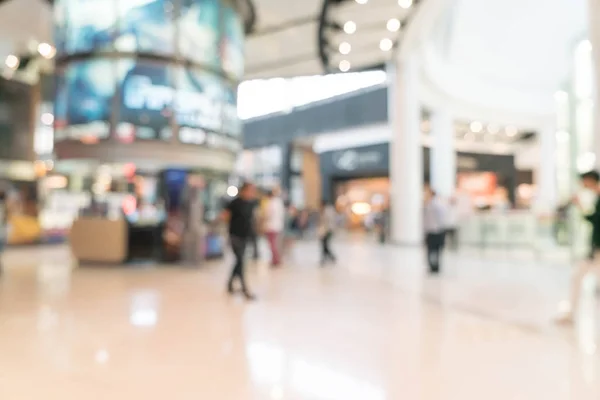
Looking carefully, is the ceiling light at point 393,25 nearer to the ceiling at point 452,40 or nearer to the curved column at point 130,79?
the ceiling at point 452,40

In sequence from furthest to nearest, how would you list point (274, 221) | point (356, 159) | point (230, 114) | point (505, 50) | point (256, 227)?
point (356, 159)
point (505, 50)
point (230, 114)
point (256, 227)
point (274, 221)

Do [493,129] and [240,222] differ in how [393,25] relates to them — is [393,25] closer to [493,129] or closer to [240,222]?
[240,222]

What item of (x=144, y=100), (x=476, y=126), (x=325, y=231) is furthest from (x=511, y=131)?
(x=144, y=100)

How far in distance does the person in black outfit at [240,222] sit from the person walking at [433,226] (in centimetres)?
324

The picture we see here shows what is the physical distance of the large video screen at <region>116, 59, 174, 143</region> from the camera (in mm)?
8859

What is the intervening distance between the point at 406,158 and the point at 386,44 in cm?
361

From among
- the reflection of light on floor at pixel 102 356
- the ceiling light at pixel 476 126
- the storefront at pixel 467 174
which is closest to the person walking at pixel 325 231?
the reflection of light on floor at pixel 102 356

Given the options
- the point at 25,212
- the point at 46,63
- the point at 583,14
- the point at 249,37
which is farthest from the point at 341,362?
the point at 583,14

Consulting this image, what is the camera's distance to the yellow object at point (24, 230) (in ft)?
42.9

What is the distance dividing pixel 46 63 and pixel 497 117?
17716mm

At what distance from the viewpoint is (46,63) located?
1483cm

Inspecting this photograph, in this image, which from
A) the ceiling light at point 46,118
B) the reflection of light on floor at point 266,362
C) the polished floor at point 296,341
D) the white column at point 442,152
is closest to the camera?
the polished floor at point 296,341

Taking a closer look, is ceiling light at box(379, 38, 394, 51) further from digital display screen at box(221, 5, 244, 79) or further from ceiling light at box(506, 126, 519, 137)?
ceiling light at box(506, 126, 519, 137)

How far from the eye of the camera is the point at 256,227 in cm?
884
